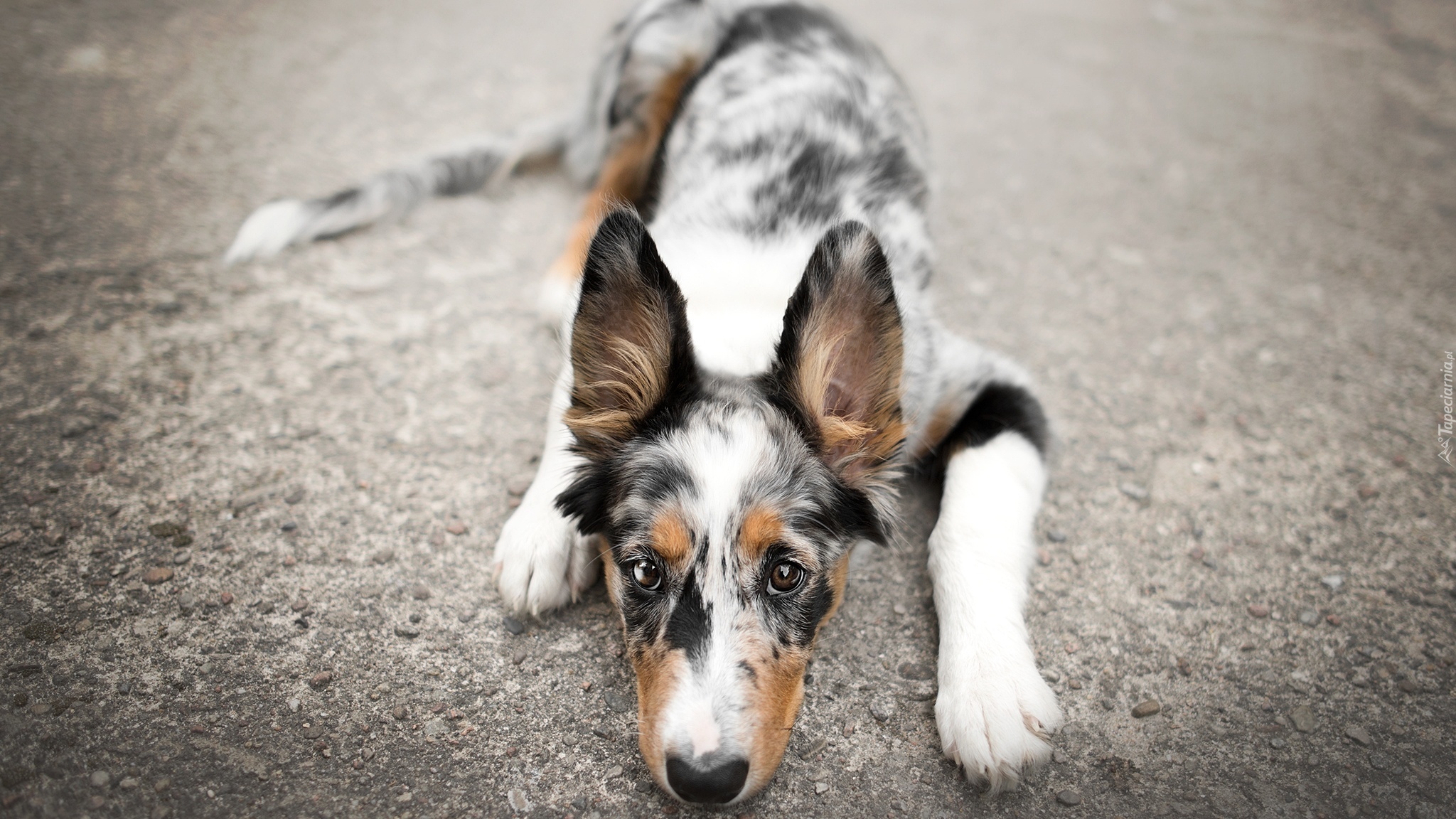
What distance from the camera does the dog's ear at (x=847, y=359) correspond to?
2.21 meters

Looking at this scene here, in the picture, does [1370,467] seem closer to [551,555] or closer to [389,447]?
[551,555]

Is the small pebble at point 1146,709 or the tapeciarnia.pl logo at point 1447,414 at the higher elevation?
the small pebble at point 1146,709

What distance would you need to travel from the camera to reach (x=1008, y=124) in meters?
5.86

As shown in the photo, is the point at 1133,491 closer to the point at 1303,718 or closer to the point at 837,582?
Answer: the point at 1303,718

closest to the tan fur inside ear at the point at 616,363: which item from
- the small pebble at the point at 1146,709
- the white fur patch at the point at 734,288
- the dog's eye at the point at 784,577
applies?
the white fur patch at the point at 734,288

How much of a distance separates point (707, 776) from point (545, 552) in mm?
1019

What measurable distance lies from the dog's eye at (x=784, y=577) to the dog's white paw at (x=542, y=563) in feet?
2.31

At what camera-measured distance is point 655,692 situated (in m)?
2.16

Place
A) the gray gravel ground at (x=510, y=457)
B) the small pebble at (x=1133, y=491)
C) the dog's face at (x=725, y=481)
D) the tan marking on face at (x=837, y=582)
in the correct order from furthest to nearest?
the small pebble at (x=1133, y=491)
the tan marking on face at (x=837, y=582)
the gray gravel ground at (x=510, y=457)
the dog's face at (x=725, y=481)

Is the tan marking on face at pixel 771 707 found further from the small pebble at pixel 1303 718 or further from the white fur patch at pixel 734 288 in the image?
the small pebble at pixel 1303 718

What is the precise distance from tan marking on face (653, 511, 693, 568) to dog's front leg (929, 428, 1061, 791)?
929 millimetres

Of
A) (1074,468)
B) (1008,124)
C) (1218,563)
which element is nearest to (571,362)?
(1074,468)

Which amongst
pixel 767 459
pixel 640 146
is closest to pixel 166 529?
pixel 767 459

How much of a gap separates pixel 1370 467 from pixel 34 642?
495 centimetres
